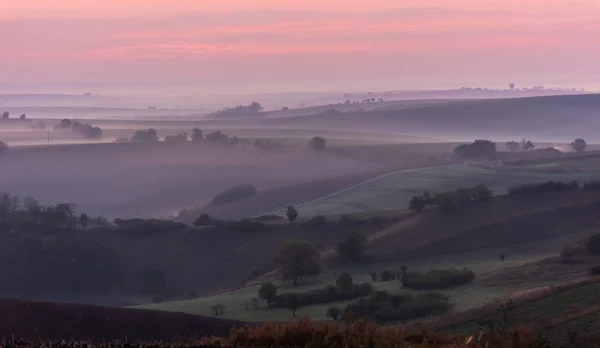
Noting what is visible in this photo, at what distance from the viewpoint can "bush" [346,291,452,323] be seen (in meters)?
29.3

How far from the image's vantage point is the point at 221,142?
144 m

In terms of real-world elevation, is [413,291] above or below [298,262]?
above

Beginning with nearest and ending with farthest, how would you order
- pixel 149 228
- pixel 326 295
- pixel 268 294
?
pixel 268 294, pixel 326 295, pixel 149 228

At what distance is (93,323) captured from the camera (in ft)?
71.2

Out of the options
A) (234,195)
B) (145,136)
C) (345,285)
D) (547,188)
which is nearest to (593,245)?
(345,285)

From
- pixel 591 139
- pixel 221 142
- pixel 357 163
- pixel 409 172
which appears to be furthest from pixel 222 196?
pixel 591 139

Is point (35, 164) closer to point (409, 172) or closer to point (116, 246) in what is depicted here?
point (409, 172)

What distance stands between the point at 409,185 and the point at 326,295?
151 ft

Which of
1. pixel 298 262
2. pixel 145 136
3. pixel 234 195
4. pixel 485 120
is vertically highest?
pixel 485 120

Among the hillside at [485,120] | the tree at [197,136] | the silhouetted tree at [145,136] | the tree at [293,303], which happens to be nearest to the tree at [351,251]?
the tree at [293,303]

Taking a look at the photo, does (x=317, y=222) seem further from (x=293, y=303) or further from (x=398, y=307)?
(x=398, y=307)

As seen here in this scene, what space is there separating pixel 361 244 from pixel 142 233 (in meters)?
16.9

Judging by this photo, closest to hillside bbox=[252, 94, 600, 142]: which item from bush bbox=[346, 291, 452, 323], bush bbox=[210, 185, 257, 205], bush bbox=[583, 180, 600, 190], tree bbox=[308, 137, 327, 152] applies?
tree bbox=[308, 137, 327, 152]

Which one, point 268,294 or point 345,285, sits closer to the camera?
point 268,294
